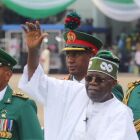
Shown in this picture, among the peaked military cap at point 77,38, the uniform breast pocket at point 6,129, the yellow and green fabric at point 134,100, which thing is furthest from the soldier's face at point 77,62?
the uniform breast pocket at point 6,129

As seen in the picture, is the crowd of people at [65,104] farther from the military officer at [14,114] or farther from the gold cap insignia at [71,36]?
the gold cap insignia at [71,36]

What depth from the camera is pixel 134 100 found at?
4668 mm

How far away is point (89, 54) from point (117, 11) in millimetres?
Result: 7802

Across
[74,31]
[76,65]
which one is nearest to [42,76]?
[76,65]

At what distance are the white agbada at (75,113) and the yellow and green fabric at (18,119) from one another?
0.31m

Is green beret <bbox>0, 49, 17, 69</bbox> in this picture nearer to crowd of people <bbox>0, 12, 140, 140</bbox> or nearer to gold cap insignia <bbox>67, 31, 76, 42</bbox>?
crowd of people <bbox>0, 12, 140, 140</bbox>

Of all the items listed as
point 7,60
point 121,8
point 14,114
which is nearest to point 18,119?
point 14,114

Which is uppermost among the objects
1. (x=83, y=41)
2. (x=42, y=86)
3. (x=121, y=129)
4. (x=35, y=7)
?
(x=35, y=7)

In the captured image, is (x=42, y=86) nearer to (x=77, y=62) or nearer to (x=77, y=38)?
(x=77, y=62)

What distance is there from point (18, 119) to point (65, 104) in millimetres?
481

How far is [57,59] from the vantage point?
2473 centimetres

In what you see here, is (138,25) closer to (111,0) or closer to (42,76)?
(111,0)

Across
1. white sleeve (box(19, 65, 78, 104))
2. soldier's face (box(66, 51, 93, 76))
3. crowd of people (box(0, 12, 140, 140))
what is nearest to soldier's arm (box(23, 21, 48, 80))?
crowd of people (box(0, 12, 140, 140))

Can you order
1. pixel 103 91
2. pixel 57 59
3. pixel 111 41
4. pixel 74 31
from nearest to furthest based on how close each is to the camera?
pixel 103 91 → pixel 74 31 → pixel 57 59 → pixel 111 41
